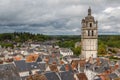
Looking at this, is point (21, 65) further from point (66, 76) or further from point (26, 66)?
point (66, 76)

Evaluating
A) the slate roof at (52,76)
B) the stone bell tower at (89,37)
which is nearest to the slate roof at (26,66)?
the slate roof at (52,76)

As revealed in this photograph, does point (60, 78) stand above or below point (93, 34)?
below

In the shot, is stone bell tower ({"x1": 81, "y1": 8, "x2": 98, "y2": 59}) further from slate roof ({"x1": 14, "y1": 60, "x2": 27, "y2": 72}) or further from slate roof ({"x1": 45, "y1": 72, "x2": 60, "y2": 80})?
slate roof ({"x1": 45, "y1": 72, "x2": 60, "y2": 80})

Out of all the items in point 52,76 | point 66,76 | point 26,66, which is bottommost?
point 66,76

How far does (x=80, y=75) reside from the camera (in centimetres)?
3481

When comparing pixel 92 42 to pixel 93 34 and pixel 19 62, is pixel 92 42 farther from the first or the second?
pixel 19 62

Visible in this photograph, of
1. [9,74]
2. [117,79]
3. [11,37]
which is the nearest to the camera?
[9,74]

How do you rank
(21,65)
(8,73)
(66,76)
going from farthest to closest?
(21,65) → (66,76) → (8,73)

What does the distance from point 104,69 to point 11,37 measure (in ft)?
498

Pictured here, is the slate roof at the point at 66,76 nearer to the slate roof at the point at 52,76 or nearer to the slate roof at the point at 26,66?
the slate roof at the point at 52,76

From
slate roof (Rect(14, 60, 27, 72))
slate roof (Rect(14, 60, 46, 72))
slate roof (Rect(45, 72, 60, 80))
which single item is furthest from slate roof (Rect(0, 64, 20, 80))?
slate roof (Rect(14, 60, 27, 72))

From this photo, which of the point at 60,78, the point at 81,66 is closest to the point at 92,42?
the point at 81,66

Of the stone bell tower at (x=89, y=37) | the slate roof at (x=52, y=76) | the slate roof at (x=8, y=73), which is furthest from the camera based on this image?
the stone bell tower at (x=89, y=37)

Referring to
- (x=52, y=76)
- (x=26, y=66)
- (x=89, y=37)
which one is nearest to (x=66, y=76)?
(x=52, y=76)
